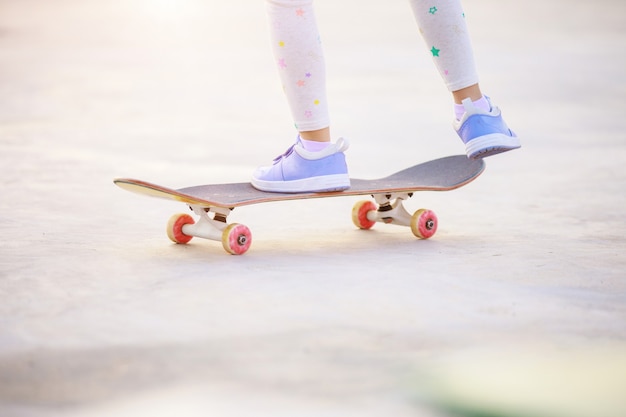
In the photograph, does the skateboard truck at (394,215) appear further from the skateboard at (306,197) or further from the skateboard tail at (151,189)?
the skateboard tail at (151,189)

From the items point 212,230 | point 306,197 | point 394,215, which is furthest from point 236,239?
point 394,215

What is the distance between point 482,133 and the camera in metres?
2.31

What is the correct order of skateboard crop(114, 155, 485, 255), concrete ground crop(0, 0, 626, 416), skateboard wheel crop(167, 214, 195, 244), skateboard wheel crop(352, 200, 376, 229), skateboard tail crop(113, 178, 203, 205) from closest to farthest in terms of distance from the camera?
concrete ground crop(0, 0, 626, 416) < skateboard tail crop(113, 178, 203, 205) < skateboard crop(114, 155, 485, 255) < skateboard wheel crop(167, 214, 195, 244) < skateboard wheel crop(352, 200, 376, 229)

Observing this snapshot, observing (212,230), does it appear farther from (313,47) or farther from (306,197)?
(313,47)

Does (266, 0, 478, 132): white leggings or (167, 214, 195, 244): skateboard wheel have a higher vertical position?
(266, 0, 478, 132): white leggings

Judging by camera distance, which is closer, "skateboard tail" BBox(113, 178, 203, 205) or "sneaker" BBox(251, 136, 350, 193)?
"skateboard tail" BBox(113, 178, 203, 205)

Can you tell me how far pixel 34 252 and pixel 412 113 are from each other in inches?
119

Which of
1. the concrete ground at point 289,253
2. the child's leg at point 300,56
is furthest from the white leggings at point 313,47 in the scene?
the concrete ground at point 289,253

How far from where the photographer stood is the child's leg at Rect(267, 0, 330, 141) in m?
2.25

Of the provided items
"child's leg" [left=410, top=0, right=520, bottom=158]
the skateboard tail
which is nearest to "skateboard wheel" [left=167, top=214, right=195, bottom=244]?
the skateboard tail

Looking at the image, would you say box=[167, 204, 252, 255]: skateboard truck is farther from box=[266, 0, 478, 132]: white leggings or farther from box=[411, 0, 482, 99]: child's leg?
box=[411, 0, 482, 99]: child's leg

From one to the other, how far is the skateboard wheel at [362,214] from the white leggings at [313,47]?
488mm

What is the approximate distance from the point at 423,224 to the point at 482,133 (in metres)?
0.38

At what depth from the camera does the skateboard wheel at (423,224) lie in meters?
2.59
